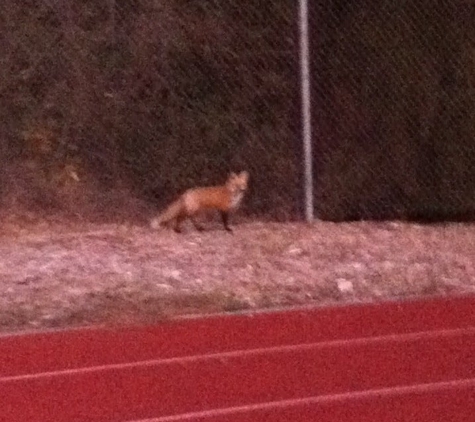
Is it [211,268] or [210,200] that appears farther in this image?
[210,200]

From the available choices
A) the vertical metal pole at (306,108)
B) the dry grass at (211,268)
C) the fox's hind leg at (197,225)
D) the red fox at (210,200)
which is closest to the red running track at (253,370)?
the dry grass at (211,268)

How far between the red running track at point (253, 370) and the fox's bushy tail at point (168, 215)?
1095 mm

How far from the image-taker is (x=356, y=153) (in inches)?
166

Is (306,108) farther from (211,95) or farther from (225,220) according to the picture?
(225,220)

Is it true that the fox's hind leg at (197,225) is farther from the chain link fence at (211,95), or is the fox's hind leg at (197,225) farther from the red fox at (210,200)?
the chain link fence at (211,95)

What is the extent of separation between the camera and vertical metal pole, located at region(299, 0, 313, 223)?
152 inches

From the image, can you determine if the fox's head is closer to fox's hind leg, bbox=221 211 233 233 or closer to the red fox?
the red fox

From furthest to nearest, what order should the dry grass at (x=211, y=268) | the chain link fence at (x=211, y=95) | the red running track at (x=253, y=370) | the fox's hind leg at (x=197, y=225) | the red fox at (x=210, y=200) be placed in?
the chain link fence at (x=211, y=95)
the fox's hind leg at (x=197, y=225)
the red fox at (x=210, y=200)
the dry grass at (x=211, y=268)
the red running track at (x=253, y=370)

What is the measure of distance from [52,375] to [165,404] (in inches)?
12.8

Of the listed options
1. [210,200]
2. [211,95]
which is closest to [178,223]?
[210,200]

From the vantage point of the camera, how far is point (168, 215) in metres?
3.76

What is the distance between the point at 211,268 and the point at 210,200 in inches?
21.5

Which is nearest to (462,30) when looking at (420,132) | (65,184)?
(420,132)

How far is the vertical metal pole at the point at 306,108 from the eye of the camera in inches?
152
